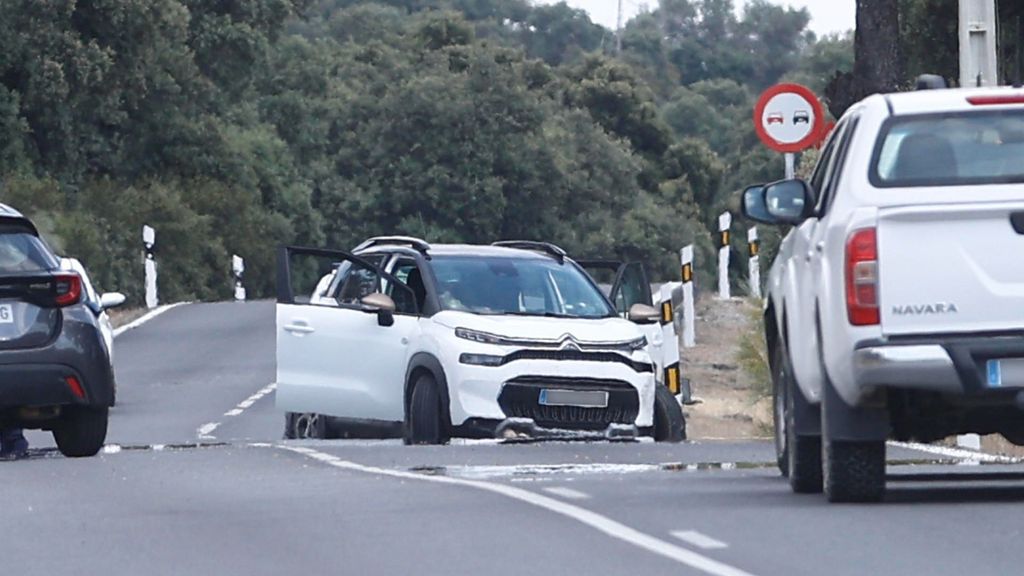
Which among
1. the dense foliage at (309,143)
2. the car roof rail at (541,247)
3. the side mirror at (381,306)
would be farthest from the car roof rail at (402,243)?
the dense foliage at (309,143)

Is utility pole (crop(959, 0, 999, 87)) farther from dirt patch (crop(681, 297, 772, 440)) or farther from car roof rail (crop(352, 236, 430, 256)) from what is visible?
car roof rail (crop(352, 236, 430, 256))

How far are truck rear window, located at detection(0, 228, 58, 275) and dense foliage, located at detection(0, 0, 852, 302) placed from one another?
29.2 metres

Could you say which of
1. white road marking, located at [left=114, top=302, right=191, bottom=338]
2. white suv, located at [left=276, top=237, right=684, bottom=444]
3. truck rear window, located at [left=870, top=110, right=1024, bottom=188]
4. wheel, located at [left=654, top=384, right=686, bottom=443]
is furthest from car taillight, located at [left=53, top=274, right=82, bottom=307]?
white road marking, located at [left=114, top=302, right=191, bottom=338]

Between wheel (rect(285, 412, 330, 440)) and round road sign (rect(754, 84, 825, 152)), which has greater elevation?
round road sign (rect(754, 84, 825, 152))

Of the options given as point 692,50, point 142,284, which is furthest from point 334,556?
point 692,50

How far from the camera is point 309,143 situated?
73.2m

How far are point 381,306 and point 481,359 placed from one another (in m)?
1.03

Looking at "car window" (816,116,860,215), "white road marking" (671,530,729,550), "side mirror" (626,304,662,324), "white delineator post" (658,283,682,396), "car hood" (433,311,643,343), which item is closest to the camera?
"white road marking" (671,530,729,550)

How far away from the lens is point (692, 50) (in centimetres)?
14388

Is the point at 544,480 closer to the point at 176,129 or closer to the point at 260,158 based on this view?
the point at 176,129

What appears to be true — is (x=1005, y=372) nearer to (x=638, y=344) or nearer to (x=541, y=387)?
(x=541, y=387)

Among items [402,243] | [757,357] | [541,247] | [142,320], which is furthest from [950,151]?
[142,320]

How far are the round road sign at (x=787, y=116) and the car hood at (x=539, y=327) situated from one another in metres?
4.69

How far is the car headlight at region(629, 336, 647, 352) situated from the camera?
1719 centimetres
